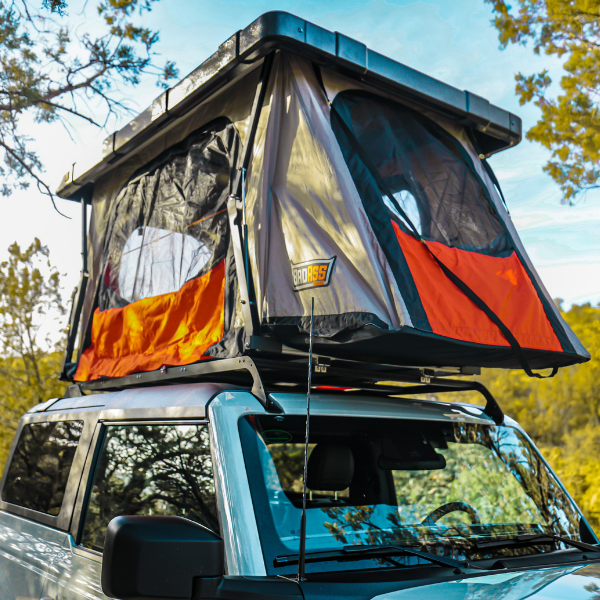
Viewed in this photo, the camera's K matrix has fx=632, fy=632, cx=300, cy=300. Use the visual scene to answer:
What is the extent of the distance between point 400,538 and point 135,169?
Answer: 2.89m

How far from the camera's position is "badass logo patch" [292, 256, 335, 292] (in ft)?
8.64

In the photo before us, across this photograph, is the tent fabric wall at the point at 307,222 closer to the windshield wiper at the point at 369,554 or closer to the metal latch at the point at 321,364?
the metal latch at the point at 321,364

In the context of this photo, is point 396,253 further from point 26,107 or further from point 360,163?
point 26,107

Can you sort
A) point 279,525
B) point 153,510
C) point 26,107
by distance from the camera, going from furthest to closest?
1. point 26,107
2. point 153,510
3. point 279,525

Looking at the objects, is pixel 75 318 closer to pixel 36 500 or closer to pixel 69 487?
pixel 36 500

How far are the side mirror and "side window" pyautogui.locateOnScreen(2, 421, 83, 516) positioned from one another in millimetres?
1813

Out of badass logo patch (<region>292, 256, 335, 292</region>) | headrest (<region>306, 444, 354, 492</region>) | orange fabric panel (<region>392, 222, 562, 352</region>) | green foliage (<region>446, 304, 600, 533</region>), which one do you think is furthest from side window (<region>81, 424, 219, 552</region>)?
green foliage (<region>446, 304, 600, 533</region>)

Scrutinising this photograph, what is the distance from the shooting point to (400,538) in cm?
240

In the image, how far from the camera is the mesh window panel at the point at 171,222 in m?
3.34

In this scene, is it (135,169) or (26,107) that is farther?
(26,107)

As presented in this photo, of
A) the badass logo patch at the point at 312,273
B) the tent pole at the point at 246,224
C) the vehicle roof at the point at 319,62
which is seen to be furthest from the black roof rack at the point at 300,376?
the vehicle roof at the point at 319,62

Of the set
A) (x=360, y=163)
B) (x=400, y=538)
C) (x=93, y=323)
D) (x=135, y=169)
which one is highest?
(x=135, y=169)

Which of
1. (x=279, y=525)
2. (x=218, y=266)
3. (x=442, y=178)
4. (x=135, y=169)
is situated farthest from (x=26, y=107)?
(x=279, y=525)

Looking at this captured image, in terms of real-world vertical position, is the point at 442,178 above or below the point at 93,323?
above
